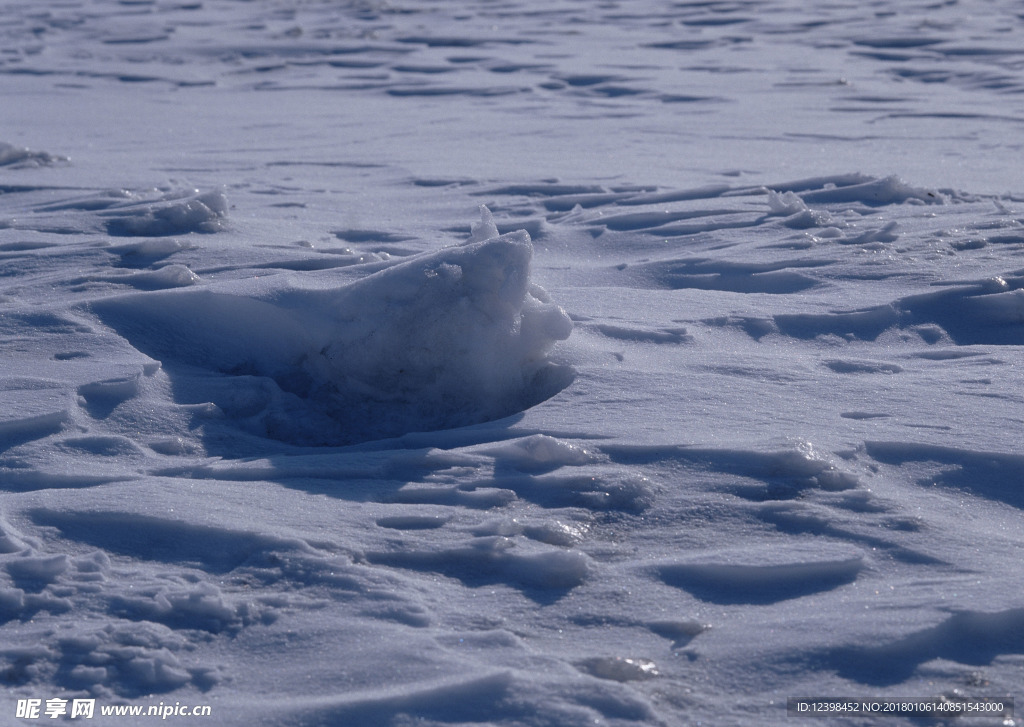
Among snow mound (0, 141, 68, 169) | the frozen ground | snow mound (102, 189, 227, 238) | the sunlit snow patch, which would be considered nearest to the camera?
the frozen ground

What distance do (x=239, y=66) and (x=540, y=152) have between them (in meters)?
3.86

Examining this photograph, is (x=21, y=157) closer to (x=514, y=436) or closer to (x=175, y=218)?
(x=175, y=218)

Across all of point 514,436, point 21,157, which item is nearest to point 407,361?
point 514,436

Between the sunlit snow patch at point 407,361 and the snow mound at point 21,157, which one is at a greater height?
the snow mound at point 21,157

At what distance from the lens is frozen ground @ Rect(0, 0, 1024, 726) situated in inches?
60.3

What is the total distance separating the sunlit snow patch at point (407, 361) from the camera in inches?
94.4

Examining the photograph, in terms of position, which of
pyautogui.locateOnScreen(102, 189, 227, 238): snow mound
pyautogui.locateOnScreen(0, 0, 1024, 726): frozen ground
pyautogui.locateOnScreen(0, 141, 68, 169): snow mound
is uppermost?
pyautogui.locateOnScreen(0, 141, 68, 169): snow mound

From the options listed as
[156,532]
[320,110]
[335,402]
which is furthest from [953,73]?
[156,532]

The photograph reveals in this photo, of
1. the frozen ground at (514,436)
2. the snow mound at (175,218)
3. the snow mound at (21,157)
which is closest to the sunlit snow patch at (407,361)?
the frozen ground at (514,436)

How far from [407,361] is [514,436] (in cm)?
40

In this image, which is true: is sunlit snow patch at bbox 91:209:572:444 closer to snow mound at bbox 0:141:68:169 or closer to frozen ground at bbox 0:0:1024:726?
frozen ground at bbox 0:0:1024:726

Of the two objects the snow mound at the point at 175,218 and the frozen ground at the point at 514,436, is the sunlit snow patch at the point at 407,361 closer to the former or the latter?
the frozen ground at the point at 514,436

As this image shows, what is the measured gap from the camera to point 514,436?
7.19 ft

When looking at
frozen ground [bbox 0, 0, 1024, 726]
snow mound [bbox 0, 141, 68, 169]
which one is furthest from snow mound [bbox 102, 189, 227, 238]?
snow mound [bbox 0, 141, 68, 169]
